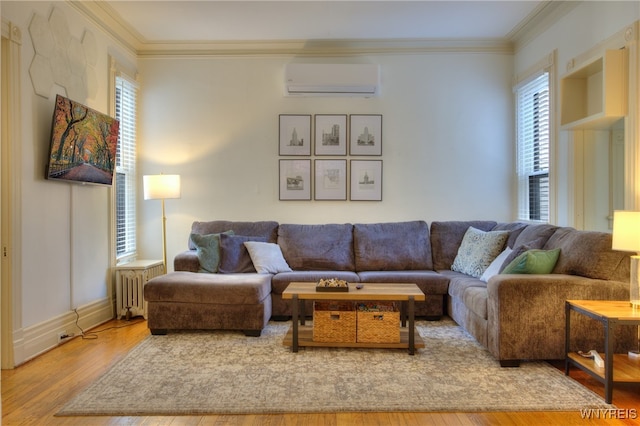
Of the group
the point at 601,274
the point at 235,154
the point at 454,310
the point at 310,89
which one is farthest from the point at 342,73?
the point at 601,274

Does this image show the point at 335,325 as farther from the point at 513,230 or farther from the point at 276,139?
the point at 276,139

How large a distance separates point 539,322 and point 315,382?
1510mm

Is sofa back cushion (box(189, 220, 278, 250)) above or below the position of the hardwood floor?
above

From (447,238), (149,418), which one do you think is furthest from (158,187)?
(447,238)

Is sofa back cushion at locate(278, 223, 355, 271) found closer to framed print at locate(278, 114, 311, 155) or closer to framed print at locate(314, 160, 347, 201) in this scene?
framed print at locate(314, 160, 347, 201)

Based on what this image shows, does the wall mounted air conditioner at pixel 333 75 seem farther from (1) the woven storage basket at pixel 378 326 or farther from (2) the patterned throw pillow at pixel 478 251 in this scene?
(1) the woven storage basket at pixel 378 326

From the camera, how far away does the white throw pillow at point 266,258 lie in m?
4.08

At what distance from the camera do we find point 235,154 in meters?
4.88

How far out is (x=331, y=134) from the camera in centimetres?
484

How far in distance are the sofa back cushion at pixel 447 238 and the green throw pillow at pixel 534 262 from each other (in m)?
1.34

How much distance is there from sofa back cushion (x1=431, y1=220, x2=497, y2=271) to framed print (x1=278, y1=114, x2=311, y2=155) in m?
1.68

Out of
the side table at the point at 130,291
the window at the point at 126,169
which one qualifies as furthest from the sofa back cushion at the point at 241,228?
the window at the point at 126,169

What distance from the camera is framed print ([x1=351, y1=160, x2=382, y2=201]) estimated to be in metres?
4.85

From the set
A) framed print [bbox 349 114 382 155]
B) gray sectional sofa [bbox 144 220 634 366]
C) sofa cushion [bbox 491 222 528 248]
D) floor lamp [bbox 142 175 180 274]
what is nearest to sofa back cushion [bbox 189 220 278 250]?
gray sectional sofa [bbox 144 220 634 366]
